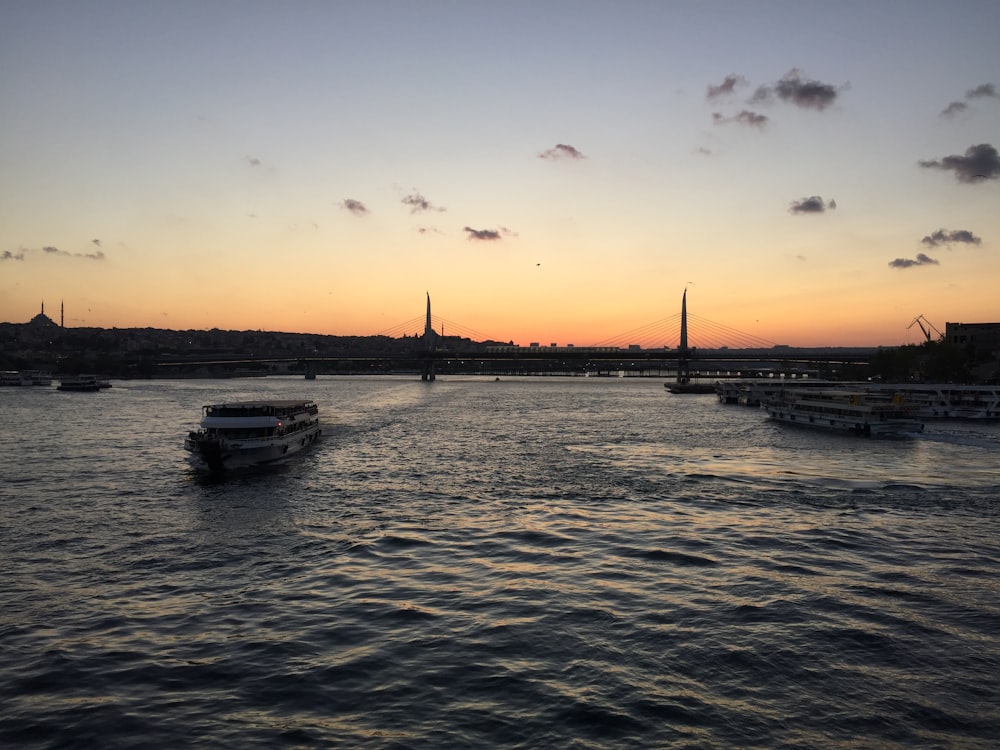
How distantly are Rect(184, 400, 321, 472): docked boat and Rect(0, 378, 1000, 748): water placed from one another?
5.57 feet

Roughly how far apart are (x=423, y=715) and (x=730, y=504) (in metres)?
23.8

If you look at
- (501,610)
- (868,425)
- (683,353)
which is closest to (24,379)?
(683,353)

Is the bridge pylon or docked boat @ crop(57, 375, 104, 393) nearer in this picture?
docked boat @ crop(57, 375, 104, 393)

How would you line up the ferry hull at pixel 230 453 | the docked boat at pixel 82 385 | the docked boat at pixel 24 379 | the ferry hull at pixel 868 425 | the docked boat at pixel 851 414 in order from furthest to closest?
the docked boat at pixel 24 379 < the docked boat at pixel 82 385 < the docked boat at pixel 851 414 < the ferry hull at pixel 868 425 < the ferry hull at pixel 230 453

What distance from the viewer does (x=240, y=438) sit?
4562 cm

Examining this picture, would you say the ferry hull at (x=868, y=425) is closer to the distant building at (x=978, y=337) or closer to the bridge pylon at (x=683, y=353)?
the distant building at (x=978, y=337)

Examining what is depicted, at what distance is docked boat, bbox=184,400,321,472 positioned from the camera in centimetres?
4262

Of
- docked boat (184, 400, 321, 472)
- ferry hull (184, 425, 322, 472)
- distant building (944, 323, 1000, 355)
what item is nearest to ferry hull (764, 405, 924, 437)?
docked boat (184, 400, 321, 472)

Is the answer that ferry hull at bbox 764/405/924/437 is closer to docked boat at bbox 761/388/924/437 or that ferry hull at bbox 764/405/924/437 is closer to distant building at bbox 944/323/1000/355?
docked boat at bbox 761/388/924/437

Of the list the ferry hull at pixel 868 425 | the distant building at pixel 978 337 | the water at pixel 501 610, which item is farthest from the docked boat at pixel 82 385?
the distant building at pixel 978 337

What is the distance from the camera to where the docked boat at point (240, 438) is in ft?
140

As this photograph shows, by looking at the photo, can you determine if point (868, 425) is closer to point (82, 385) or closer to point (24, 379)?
point (82, 385)

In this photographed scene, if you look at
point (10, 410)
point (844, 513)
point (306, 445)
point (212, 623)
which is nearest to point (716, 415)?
point (306, 445)

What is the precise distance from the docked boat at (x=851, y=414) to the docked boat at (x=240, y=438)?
51198 mm
